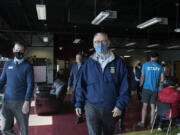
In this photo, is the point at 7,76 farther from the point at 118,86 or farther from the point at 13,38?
the point at 13,38

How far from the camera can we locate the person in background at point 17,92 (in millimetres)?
2475

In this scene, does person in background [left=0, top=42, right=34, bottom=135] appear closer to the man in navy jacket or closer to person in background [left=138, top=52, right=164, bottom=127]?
the man in navy jacket

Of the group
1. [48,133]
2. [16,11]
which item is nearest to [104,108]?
[48,133]

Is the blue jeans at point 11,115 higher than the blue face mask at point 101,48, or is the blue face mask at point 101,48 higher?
the blue face mask at point 101,48

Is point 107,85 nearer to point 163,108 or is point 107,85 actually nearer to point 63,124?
point 163,108

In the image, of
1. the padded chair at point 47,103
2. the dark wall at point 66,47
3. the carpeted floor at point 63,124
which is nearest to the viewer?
the carpeted floor at point 63,124

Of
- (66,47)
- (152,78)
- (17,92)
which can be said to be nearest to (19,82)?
(17,92)

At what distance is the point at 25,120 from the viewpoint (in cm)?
255

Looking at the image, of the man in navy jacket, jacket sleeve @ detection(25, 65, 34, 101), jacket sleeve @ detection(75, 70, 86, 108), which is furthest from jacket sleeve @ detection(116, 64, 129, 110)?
jacket sleeve @ detection(25, 65, 34, 101)

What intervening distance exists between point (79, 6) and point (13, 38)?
305 inches

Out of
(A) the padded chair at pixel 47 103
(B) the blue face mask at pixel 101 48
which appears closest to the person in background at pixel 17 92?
(B) the blue face mask at pixel 101 48

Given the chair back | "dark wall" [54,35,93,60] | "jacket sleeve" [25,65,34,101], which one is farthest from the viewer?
"dark wall" [54,35,93,60]

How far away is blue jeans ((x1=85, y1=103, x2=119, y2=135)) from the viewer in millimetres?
1880

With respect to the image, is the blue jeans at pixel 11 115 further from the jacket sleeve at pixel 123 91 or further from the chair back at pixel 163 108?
the chair back at pixel 163 108
